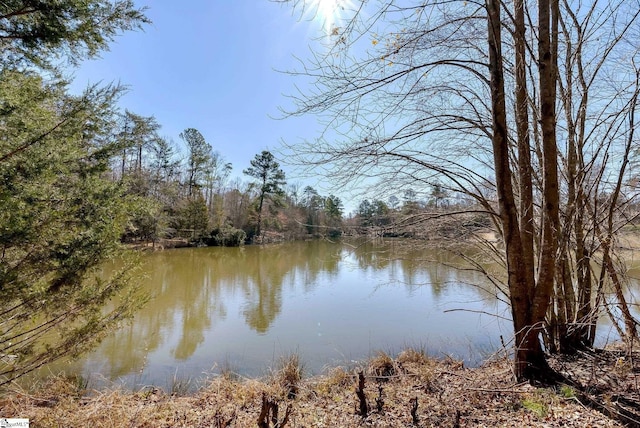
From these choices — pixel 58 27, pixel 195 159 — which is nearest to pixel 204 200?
pixel 195 159

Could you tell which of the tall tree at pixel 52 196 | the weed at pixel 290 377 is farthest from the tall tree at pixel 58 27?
the weed at pixel 290 377

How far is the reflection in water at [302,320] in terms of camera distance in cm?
473

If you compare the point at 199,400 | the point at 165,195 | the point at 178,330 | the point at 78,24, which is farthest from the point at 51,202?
the point at 165,195

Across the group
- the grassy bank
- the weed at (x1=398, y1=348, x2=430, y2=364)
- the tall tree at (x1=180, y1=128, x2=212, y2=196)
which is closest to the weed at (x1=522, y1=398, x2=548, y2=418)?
the grassy bank

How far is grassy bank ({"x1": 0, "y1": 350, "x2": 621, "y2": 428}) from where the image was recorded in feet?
7.52

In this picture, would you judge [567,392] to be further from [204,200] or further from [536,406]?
[204,200]

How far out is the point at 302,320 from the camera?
291 inches

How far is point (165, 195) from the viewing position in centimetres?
2164

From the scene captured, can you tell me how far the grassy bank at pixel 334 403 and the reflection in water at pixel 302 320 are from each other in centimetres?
100

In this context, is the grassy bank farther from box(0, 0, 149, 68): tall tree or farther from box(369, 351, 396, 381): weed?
box(0, 0, 149, 68): tall tree

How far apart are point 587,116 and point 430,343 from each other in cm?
422

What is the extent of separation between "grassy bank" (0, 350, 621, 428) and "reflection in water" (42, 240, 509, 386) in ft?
3.28

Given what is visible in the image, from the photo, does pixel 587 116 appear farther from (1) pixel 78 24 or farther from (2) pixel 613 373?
(1) pixel 78 24

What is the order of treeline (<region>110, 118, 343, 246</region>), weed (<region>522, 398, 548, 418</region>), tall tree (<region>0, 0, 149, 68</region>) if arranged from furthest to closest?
treeline (<region>110, 118, 343, 246</region>) → tall tree (<region>0, 0, 149, 68</region>) → weed (<region>522, 398, 548, 418</region>)
